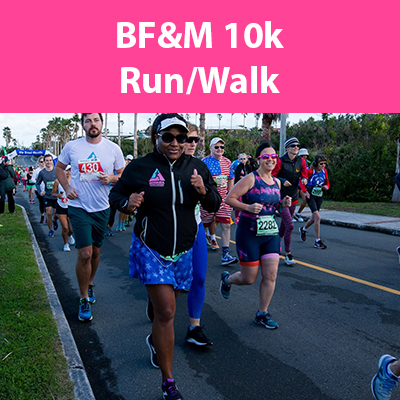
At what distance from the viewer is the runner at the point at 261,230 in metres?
4.45

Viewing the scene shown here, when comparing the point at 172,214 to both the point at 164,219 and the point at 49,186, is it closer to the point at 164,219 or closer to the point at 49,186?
the point at 164,219

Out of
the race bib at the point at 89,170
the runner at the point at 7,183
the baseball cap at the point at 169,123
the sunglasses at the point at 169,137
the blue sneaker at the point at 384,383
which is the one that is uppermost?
the baseball cap at the point at 169,123

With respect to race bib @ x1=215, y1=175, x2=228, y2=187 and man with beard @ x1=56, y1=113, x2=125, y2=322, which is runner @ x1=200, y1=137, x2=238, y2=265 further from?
man with beard @ x1=56, y1=113, x2=125, y2=322

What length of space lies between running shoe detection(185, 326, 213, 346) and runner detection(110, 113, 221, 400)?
93 cm

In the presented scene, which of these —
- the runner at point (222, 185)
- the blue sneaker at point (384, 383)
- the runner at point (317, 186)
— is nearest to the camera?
the blue sneaker at point (384, 383)

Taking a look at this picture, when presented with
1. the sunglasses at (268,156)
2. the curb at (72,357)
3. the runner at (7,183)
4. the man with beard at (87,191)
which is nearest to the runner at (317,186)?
the sunglasses at (268,156)

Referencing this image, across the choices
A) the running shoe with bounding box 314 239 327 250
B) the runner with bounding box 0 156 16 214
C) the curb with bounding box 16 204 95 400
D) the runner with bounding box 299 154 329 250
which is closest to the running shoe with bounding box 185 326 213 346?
the curb with bounding box 16 204 95 400

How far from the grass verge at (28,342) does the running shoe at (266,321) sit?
2063 millimetres

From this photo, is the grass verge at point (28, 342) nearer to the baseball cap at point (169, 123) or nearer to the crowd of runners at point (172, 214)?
the crowd of runners at point (172, 214)

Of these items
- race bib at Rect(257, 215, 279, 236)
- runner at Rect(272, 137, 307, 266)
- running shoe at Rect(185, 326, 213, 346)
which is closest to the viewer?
running shoe at Rect(185, 326, 213, 346)

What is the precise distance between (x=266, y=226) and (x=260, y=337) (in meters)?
1.14

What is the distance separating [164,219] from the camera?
3.07 meters

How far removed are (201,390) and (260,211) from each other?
193 centimetres

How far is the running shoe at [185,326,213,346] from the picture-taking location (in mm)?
3984
